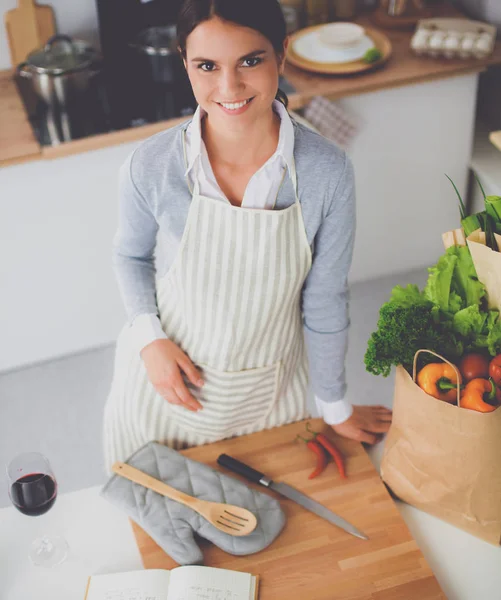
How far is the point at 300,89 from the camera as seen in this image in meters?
2.41

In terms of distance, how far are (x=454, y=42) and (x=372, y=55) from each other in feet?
0.91

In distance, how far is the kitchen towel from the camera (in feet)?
7.85

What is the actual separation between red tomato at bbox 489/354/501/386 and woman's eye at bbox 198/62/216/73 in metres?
0.57

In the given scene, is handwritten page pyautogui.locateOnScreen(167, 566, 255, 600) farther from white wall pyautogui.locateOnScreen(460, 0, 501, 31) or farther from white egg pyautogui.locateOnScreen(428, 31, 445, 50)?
white wall pyautogui.locateOnScreen(460, 0, 501, 31)

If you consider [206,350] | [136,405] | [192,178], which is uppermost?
[192,178]

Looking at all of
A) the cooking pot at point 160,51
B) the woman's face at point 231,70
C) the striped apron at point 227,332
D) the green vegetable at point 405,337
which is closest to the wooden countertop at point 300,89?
the cooking pot at point 160,51

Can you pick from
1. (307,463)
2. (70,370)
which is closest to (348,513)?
(307,463)

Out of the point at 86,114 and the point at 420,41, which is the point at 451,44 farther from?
the point at 86,114

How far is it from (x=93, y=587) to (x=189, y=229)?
1.88 ft

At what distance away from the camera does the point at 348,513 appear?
1.18m

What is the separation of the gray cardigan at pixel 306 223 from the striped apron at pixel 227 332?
24 mm

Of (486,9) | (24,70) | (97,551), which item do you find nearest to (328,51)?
(486,9)

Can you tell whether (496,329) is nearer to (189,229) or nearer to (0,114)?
(189,229)

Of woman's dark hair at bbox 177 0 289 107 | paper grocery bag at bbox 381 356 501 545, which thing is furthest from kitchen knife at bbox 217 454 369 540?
woman's dark hair at bbox 177 0 289 107
